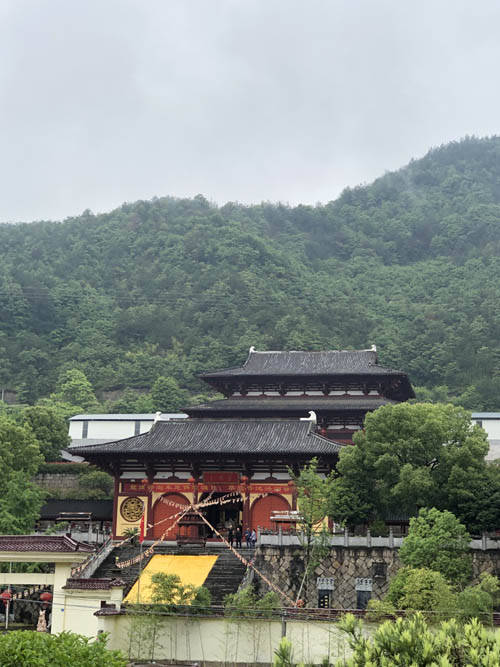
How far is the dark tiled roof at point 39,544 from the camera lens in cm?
3434

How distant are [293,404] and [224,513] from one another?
12.0 metres

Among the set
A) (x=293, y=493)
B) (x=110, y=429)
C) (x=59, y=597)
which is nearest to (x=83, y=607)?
(x=59, y=597)

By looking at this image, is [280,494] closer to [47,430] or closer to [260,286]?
[47,430]

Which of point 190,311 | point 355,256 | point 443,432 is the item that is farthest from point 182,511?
point 355,256

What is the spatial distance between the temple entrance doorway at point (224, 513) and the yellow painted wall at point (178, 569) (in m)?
6.56

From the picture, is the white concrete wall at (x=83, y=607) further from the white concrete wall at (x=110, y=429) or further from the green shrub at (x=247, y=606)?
the white concrete wall at (x=110, y=429)

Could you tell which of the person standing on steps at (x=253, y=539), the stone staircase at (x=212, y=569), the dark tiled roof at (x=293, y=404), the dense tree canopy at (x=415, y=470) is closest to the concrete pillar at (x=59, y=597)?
the stone staircase at (x=212, y=569)

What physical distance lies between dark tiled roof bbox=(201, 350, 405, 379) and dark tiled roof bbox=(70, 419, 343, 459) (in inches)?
363

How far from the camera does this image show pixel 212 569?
136 feet

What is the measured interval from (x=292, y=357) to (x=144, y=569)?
27.1m

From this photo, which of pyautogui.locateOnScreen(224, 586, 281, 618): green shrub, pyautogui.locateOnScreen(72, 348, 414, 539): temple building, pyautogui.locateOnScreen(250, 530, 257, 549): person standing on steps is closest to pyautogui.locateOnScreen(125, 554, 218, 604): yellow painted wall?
pyautogui.locateOnScreen(250, 530, 257, 549): person standing on steps

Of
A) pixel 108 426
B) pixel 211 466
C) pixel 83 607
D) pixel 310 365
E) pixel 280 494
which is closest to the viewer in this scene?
pixel 83 607

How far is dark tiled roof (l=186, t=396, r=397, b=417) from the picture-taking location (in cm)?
5834

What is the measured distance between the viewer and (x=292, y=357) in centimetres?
Answer: 6588
